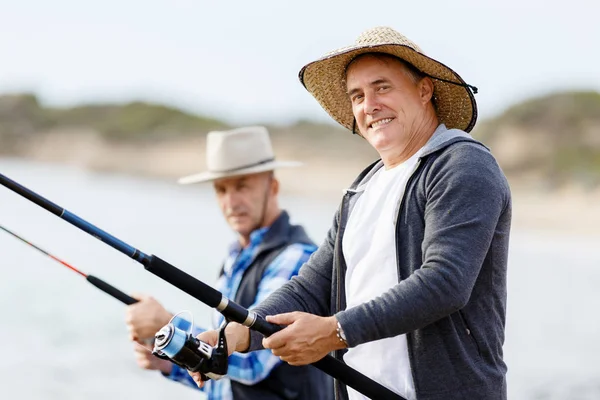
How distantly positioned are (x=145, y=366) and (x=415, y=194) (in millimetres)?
1433

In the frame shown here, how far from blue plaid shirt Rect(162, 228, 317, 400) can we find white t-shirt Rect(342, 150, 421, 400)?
773 millimetres

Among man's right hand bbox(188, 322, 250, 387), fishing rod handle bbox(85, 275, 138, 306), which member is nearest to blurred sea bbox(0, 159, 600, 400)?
fishing rod handle bbox(85, 275, 138, 306)

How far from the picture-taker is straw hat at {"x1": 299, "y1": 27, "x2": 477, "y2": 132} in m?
2.09

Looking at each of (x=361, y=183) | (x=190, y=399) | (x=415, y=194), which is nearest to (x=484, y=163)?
(x=415, y=194)

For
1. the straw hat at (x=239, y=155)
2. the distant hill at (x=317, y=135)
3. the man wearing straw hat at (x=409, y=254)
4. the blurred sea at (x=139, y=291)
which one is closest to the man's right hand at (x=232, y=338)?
the man wearing straw hat at (x=409, y=254)

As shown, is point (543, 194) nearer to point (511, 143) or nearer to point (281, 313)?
point (511, 143)

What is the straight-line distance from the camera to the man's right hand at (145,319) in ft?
9.48

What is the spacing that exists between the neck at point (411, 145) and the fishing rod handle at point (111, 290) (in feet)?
3.08

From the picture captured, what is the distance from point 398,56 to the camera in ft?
6.97

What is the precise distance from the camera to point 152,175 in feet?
101

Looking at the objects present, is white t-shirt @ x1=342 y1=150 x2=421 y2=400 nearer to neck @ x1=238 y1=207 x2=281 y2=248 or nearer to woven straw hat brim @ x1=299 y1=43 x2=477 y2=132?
woven straw hat brim @ x1=299 y1=43 x2=477 y2=132

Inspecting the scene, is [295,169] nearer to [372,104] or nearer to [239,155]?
[239,155]

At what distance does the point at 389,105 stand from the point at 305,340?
56 centimetres

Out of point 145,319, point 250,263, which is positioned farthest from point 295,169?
point 145,319
